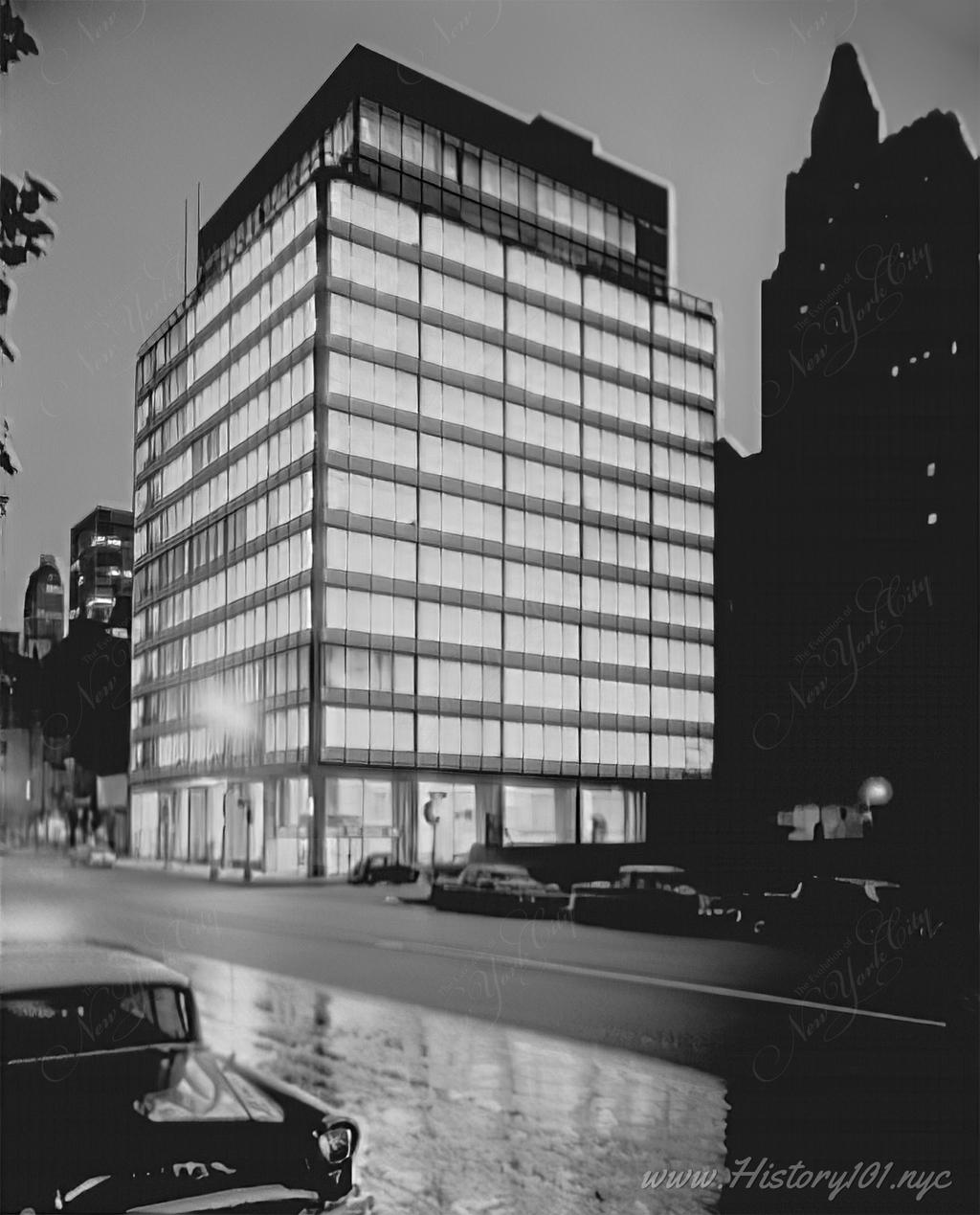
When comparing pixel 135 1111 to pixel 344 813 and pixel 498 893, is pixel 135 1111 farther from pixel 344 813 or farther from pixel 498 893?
pixel 498 893

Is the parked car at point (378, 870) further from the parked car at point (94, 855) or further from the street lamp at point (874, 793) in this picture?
the street lamp at point (874, 793)

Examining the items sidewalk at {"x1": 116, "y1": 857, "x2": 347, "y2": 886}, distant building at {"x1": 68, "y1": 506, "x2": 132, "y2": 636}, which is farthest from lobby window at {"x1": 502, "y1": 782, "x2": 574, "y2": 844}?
distant building at {"x1": 68, "y1": 506, "x2": 132, "y2": 636}

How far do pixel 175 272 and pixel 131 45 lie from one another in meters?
0.83

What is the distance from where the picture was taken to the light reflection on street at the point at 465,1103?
4027 millimetres

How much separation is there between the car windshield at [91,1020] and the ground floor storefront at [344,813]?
44 centimetres

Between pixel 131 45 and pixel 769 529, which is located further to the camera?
pixel 769 529

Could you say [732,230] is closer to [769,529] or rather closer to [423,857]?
[769,529]

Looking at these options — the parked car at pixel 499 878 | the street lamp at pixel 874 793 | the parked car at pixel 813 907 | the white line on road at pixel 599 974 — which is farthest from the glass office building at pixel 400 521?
the street lamp at pixel 874 793

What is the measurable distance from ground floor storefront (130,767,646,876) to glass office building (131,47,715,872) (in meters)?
0.01

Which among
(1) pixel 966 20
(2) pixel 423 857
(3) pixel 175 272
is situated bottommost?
(2) pixel 423 857

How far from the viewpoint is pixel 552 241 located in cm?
440

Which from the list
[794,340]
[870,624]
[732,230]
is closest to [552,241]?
[732,230]

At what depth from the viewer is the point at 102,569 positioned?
4.20 m

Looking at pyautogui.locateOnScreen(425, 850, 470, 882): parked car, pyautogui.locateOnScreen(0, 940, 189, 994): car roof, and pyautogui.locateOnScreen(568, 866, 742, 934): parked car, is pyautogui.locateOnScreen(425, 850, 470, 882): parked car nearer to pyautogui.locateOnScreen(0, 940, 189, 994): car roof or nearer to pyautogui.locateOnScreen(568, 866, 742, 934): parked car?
pyautogui.locateOnScreen(568, 866, 742, 934): parked car
